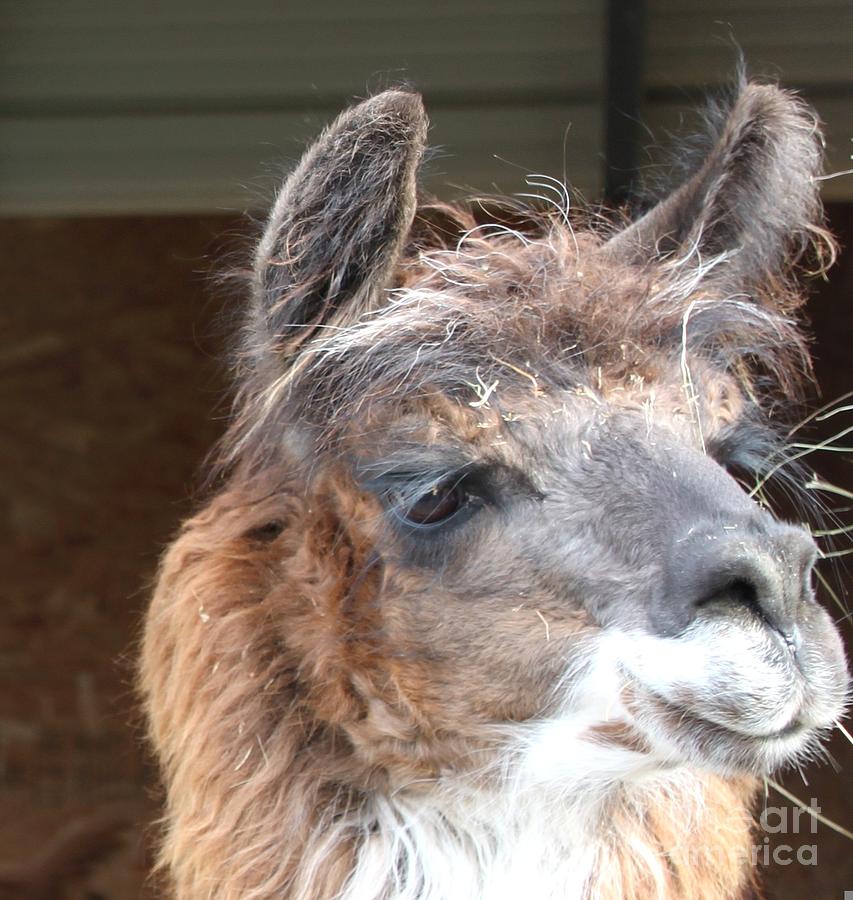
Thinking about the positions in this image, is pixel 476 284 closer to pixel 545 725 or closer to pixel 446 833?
pixel 545 725

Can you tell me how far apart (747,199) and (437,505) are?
1.07 m

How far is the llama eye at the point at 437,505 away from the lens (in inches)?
91.0

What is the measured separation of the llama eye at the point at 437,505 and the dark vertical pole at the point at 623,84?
2.47 metres

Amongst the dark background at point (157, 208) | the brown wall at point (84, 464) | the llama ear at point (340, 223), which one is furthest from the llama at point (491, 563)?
the brown wall at point (84, 464)

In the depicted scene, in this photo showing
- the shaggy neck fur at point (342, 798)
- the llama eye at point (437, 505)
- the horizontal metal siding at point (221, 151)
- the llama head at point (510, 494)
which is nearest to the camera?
the llama head at point (510, 494)

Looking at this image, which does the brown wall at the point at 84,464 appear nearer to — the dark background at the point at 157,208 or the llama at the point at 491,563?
the dark background at the point at 157,208

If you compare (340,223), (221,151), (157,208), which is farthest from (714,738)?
(157,208)

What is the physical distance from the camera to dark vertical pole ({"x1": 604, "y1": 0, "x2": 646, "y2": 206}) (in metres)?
4.58

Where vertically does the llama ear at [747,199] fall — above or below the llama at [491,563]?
above

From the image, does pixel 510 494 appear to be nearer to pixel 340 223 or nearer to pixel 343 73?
pixel 340 223

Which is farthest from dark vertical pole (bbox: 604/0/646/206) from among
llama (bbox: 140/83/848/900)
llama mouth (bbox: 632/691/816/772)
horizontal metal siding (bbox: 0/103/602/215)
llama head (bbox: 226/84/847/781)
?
llama mouth (bbox: 632/691/816/772)

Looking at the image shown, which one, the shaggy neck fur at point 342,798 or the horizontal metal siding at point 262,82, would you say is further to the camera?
the horizontal metal siding at point 262,82

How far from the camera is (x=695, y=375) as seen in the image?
2.52 m

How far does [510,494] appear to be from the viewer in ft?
7.52
